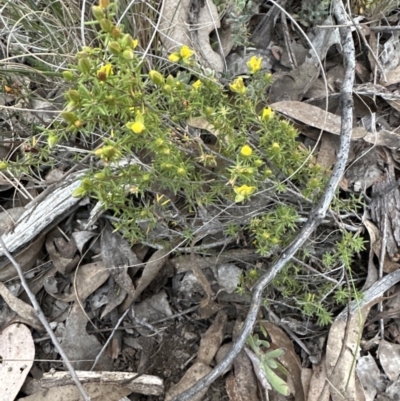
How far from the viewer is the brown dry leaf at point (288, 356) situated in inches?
81.4

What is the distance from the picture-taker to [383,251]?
82.1 inches

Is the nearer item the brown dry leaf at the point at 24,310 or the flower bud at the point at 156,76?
the flower bud at the point at 156,76

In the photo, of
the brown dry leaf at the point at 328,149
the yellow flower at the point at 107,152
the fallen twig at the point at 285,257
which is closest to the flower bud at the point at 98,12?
the yellow flower at the point at 107,152

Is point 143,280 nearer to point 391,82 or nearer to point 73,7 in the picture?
point 73,7

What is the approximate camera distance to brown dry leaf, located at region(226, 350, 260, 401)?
2068 millimetres

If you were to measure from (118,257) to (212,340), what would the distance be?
0.58 meters

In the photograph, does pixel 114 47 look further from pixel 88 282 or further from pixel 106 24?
pixel 88 282

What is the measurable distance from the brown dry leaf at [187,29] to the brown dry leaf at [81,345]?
1374 mm

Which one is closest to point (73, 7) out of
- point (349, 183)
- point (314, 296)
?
point (349, 183)

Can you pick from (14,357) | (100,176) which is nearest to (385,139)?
(100,176)

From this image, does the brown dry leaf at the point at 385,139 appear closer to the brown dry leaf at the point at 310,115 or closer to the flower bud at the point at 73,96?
the brown dry leaf at the point at 310,115

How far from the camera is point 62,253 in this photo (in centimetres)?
233

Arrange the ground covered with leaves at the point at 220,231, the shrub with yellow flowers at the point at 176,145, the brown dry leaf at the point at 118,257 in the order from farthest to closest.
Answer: the brown dry leaf at the point at 118,257
the ground covered with leaves at the point at 220,231
the shrub with yellow flowers at the point at 176,145

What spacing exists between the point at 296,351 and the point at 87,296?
1007mm
